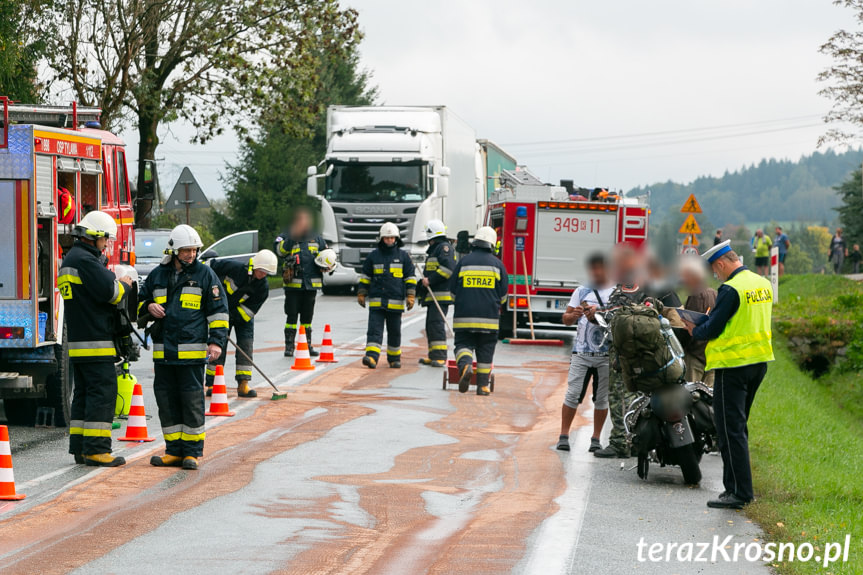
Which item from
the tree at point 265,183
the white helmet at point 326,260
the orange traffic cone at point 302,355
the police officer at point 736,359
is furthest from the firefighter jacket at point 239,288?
the tree at point 265,183

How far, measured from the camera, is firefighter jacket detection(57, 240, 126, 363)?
32.1 feet

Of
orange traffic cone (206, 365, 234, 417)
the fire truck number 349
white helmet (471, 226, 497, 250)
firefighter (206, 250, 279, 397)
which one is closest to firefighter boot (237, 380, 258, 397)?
firefighter (206, 250, 279, 397)

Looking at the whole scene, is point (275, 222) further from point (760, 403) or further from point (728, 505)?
point (728, 505)

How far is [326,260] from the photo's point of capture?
17.0m

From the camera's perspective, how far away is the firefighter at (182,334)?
975 centimetres

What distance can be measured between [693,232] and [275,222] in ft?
68.0

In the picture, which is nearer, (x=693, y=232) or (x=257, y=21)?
(x=693, y=232)

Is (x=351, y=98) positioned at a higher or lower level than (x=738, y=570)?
higher

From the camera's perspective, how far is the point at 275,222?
45531 mm

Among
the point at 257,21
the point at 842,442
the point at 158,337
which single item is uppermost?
the point at 257,21

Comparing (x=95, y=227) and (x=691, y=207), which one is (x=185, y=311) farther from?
(x=691, y=207)

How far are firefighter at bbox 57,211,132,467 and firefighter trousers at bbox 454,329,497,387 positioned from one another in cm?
539

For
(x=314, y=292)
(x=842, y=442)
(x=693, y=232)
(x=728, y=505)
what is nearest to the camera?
(x=728, y=505)

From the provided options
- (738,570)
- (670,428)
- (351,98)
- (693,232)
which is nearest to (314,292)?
(670,428)
